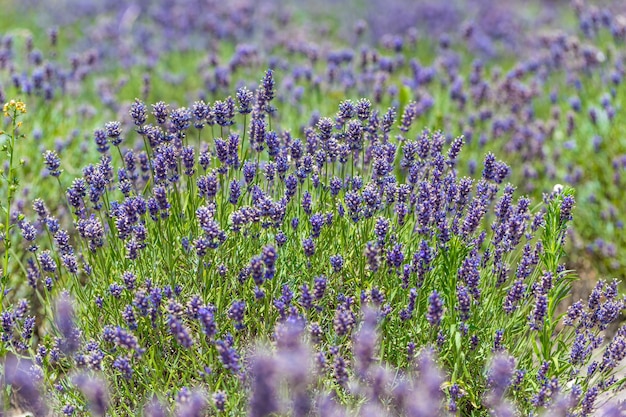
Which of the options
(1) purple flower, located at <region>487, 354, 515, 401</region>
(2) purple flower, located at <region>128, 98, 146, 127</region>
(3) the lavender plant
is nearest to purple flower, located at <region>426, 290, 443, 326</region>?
(3) the lavender plant

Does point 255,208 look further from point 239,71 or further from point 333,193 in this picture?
point 239,71

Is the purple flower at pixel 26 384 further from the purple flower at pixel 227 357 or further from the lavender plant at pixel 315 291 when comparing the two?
the purple flower at pixel 227 357

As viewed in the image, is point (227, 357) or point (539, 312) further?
point (539, 312)

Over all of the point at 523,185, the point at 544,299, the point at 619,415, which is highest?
the point at 544,299

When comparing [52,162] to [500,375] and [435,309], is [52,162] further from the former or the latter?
[500,375]

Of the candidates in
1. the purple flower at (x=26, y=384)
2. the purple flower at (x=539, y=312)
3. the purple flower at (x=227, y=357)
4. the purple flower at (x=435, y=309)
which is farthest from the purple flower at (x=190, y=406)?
the purple flower at (x=539, y=312)

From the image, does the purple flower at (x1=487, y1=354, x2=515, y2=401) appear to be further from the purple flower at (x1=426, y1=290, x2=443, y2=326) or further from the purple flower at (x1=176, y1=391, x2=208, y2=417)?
the purple flower at (x1=176, y1=391, x2=208, y2=417)

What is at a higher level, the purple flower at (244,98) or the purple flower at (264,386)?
the purple flower at (244,98)

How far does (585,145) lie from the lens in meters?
5.56

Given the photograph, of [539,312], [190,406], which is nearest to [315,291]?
[190,406]

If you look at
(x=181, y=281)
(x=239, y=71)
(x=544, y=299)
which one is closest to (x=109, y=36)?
(x=239, y=71)

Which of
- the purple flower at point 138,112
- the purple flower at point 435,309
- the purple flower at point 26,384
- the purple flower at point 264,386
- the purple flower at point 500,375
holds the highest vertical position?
the purple flower at point 138,112

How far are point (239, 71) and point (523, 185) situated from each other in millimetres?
2811

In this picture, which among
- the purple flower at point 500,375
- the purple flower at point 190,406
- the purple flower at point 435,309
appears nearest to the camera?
the purple flower at point 190,406
